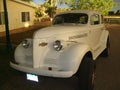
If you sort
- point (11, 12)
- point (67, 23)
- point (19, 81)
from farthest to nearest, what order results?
1. point (11, 12)
2. point (67, 23)
3. point (19, 81)

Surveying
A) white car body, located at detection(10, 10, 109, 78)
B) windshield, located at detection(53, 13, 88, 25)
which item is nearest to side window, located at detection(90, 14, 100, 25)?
windshield, located at detection(53, 13, 88, 25)

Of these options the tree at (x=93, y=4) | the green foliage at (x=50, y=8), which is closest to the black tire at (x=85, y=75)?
the tree at (x=93, y=4)

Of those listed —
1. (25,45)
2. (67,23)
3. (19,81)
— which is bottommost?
(19,81)

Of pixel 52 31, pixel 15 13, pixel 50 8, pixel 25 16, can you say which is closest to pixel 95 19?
pixel 52 31

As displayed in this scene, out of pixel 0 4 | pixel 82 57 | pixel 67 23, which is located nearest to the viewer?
→ pixel 82 57

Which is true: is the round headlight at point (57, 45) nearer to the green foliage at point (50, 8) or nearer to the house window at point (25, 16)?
the house window at point (25, 16)

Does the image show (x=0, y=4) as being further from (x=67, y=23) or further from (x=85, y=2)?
(x=67, y=23)

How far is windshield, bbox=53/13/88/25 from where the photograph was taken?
7305 millimetres

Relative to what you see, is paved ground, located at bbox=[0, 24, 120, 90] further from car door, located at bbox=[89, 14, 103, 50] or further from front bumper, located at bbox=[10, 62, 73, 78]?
car door, located at bbox=[89, 14, 103, 50]

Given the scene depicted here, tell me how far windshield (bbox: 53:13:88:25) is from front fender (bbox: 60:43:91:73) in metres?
2.05

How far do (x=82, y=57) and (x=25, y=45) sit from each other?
1632mm

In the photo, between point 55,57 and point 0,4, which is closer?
point 55,57

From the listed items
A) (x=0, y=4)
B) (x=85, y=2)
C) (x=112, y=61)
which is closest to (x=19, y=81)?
(x=112, y=61)

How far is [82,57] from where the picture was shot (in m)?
5.34
